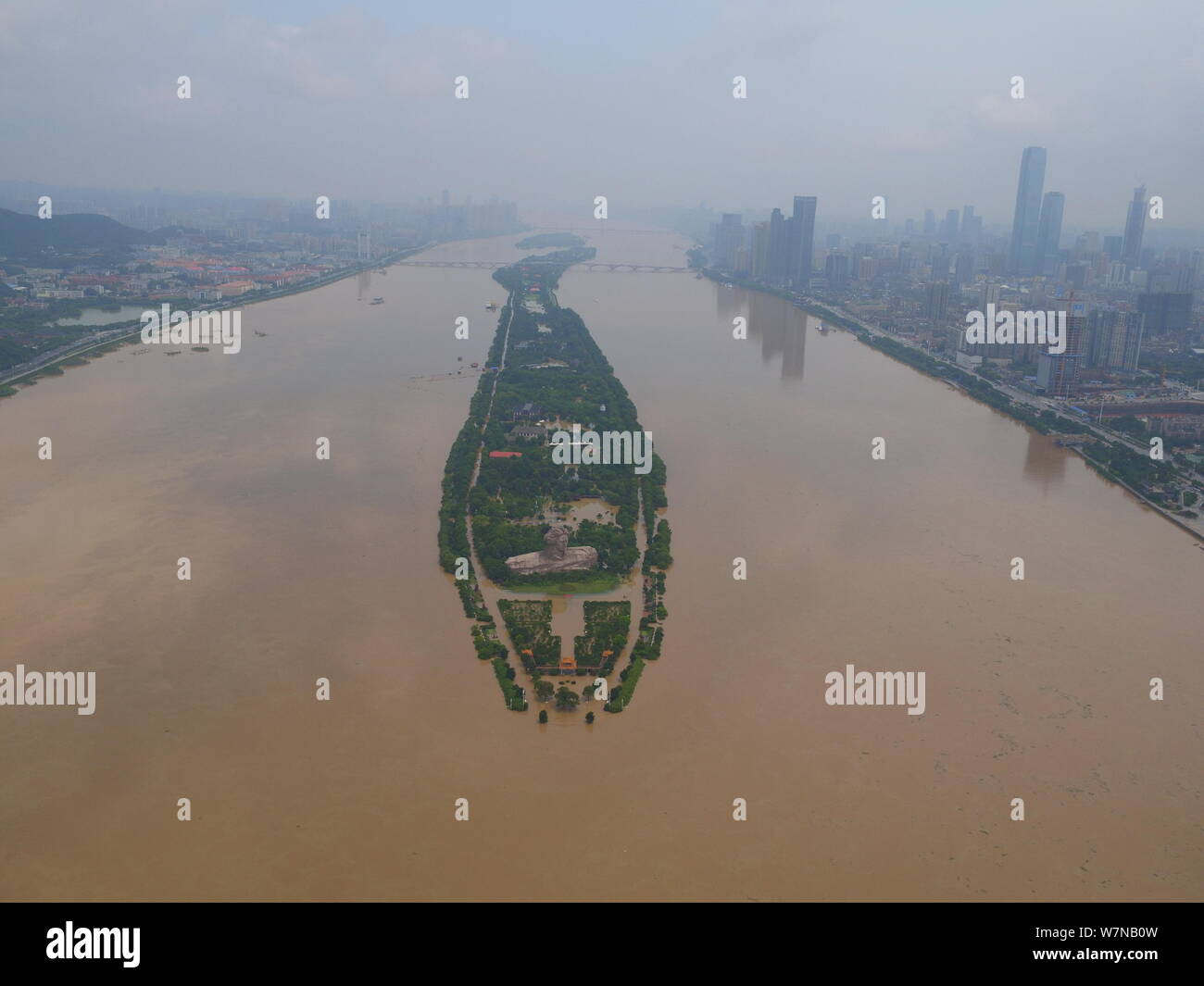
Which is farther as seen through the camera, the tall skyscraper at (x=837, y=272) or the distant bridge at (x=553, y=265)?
the distant bridge at (x=553, y=265)

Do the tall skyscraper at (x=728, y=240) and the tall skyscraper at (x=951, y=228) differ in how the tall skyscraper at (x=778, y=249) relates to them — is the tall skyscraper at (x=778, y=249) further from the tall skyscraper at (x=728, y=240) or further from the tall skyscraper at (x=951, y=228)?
the tall skyscraper at (x=951, y=228)

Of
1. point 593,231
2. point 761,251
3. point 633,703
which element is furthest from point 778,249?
point 593,231

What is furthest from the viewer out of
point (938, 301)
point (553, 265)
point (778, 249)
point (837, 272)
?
point (553, 265)

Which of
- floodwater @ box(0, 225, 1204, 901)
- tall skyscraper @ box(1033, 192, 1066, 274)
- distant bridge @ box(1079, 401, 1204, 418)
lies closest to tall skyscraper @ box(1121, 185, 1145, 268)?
tall skyscraper @ box(1033, 192, 1066, 274)

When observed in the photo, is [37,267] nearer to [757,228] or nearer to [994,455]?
[757,228]

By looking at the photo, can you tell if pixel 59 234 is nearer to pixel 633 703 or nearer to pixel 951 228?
pixel 633 703

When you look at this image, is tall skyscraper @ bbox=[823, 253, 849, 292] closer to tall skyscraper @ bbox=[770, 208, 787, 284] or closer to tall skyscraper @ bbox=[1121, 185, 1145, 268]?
tall skyscraper @ bbox=[770, 208, 787, 284]

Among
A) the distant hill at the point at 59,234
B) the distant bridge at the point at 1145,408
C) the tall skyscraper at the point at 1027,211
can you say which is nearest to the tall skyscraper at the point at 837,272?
the tall skyscraper at the point at 1027,211
